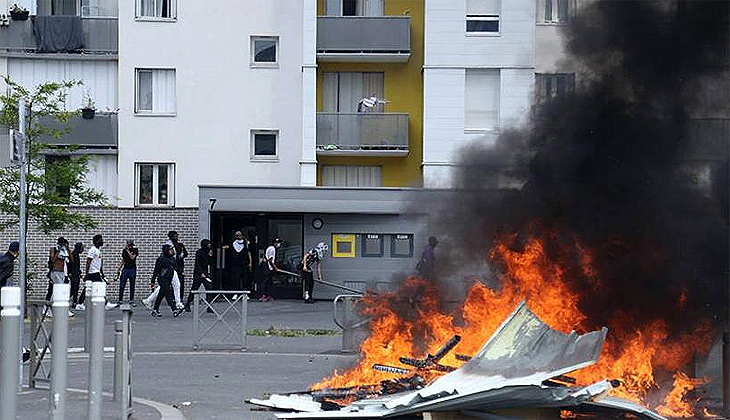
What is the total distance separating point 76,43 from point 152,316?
11.2 meters

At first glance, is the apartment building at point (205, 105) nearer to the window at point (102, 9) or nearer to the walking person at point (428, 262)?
the window at point (102, 9)

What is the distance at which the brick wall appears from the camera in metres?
31.5

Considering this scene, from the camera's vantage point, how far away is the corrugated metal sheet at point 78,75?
1278 inches

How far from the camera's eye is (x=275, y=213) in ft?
103

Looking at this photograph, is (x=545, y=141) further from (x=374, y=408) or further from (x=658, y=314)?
(x=374, y=408)

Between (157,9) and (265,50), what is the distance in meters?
3.19

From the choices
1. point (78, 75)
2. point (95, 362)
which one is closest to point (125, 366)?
point (95, 362)

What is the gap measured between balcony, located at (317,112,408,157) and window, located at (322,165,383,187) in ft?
3.00

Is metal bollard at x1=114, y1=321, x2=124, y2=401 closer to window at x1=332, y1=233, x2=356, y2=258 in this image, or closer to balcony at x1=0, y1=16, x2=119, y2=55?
window at x1=332, y1=233, x2=356, y2=258

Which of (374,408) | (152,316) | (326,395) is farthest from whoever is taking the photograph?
(152,316)

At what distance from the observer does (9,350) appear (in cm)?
685

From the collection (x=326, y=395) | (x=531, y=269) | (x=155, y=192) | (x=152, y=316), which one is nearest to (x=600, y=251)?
(x=531, y=269)

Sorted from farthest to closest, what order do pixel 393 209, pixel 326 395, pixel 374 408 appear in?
pixel 393 209 < pixel 326 395 < pixel 374 408

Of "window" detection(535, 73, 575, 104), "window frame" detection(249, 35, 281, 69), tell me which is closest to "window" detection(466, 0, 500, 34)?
"window frame" detection(249, 35, 281, 69)
